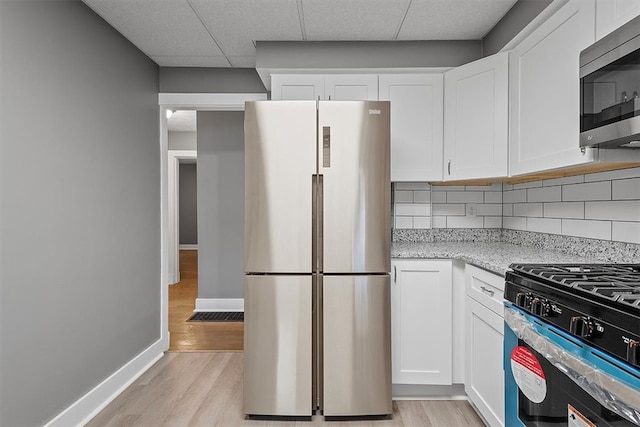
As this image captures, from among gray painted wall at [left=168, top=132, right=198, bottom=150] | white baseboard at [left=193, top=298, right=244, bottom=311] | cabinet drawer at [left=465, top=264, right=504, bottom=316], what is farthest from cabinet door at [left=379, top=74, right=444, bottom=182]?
gray painted wall at [left=168, top=132, right=198, bottom=150]

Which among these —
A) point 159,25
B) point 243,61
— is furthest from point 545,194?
point 159,25

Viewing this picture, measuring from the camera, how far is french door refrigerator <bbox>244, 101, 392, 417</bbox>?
218cm

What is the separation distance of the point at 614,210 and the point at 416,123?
126 cm

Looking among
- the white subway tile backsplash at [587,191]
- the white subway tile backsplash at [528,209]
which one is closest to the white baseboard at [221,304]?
the white subway tile backsplash at [528,209]

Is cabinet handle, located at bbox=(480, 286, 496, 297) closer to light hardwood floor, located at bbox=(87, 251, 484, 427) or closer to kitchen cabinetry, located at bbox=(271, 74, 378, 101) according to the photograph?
light hardwood floor, located at bbox=(87, 251, 484, 427)

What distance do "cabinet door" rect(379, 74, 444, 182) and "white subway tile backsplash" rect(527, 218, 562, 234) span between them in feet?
2.13

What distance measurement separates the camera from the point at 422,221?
2.96m

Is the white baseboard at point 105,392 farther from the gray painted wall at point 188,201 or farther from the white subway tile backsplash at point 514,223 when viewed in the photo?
the gray painted wall at point 188,201

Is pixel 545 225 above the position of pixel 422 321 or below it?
above

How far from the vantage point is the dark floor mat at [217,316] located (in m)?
4.14

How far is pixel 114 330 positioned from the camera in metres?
2.54

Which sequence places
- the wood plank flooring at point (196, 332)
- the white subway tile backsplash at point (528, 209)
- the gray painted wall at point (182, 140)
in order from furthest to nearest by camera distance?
the gray painted wall at point (182, 140) → the wood plank flooring at point (196, 332) → the white subway tile backsplash at point (528, 209)

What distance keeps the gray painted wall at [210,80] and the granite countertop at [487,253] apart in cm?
177

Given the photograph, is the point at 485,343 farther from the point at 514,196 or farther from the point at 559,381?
the point at 514,196
